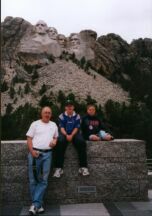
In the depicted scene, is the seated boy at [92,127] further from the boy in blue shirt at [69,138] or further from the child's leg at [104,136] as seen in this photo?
the boy in blue shirt at [69,138]

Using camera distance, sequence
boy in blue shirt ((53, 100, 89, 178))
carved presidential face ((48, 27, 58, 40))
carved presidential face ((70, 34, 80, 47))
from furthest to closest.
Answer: carved presidential face ((70, 34, 80, 47)) → carved presidential face ((48, 27, 58, 40)) → boy in blue shirt ((53, 100, 89, 178))

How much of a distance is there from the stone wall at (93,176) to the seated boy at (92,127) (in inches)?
4.9

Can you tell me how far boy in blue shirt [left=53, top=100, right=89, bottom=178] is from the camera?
7785 millimetres

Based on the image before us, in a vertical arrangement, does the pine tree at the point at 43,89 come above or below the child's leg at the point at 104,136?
above

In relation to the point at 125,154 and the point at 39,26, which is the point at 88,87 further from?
the point at 125,154

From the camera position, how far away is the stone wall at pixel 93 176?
7934 millimetres

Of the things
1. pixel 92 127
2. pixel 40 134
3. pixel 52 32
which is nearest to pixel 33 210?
pixel 40 134

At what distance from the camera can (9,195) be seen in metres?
7.92

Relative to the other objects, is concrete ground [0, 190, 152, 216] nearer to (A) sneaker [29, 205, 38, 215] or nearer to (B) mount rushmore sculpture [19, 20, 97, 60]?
(A) sneaker [29, 205, 38, 215]

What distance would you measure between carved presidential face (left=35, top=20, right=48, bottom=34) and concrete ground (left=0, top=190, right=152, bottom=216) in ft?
360

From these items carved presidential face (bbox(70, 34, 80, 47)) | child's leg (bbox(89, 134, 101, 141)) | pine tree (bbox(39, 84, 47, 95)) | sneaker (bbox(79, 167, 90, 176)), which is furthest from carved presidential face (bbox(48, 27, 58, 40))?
sneaker (bbox(79, 167, 90, 176))

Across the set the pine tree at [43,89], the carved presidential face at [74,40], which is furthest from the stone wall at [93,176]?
the carved presidential face at [74,40]

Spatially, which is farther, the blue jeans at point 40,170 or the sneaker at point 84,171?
the sneaker at point 84,171

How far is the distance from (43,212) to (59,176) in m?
0.92
